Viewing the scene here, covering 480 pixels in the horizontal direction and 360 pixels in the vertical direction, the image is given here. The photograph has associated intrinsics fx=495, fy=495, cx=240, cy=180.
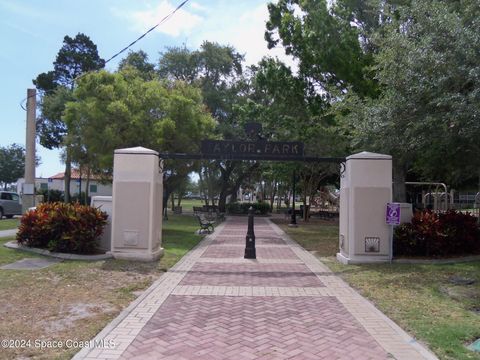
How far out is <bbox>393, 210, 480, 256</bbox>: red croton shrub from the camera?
1280 centimetres

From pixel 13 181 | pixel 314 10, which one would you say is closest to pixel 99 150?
pixel 314 10

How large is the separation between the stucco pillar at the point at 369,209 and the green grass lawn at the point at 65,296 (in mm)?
4626

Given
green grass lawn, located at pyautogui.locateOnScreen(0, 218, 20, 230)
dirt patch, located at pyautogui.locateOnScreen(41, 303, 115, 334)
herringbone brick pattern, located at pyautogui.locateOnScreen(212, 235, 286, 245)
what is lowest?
dirt patch, located at pyautogui.locateOnScreen(41, 303, 115, 334)

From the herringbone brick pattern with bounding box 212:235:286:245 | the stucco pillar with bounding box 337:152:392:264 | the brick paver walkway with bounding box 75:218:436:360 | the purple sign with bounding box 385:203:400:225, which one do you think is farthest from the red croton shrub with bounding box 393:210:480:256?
the herringbone brick pattern with bounding box 212:235:286:245

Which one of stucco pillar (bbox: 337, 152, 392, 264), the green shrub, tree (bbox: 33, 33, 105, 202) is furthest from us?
the green shrub

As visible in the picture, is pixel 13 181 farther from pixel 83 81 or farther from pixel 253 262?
pixel 253 262

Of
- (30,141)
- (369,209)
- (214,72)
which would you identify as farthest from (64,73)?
(369,209)

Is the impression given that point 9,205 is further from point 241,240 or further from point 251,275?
point 251,275

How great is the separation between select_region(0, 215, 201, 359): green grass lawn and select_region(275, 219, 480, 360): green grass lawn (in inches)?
158

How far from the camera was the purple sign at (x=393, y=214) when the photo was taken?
12.0 metres

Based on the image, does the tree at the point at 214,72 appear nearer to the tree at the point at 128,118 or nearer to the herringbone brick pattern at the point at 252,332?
the tree at the point at 128,118

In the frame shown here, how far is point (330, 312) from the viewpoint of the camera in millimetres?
7340

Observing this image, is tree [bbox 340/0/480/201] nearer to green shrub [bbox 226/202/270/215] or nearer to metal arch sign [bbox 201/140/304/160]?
metal arch sign [bbox 201/140/304/160]

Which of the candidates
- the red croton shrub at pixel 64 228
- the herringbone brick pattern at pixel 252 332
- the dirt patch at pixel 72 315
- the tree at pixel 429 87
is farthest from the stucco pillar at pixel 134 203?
the tree at pixel 429 87
